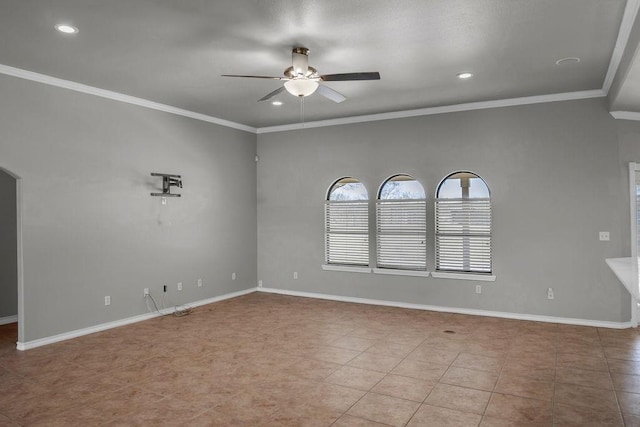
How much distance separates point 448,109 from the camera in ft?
21.0

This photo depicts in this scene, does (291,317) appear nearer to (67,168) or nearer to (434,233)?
(434,233)

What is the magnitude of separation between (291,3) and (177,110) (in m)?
3.82

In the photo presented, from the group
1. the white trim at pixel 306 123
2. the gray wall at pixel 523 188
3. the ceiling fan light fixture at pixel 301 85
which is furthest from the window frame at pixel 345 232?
the ceiling fan light fixture at pixel 301 85

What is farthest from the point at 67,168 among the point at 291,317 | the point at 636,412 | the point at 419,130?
the point at 636,412

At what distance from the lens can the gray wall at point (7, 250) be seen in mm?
6059

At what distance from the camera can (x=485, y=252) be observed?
245 inches

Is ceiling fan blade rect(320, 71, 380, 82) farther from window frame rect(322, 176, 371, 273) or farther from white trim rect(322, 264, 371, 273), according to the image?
white trim rect(322, 264, 371, 273)

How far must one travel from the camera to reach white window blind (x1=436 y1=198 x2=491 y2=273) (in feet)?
20.4

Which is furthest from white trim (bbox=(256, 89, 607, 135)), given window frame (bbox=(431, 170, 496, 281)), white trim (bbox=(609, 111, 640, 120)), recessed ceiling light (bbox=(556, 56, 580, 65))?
recessed ceiling light (bbox=(556, 56, 580, 65))

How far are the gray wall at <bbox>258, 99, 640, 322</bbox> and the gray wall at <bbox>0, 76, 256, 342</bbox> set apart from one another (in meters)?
1.91

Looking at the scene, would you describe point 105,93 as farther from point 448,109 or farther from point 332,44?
point 448,109

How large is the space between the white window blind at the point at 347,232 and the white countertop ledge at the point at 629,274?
15.2ft

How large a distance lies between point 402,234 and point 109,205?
4355 mm

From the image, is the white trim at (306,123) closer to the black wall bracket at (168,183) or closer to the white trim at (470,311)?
the black wall bracket at (168,183)
